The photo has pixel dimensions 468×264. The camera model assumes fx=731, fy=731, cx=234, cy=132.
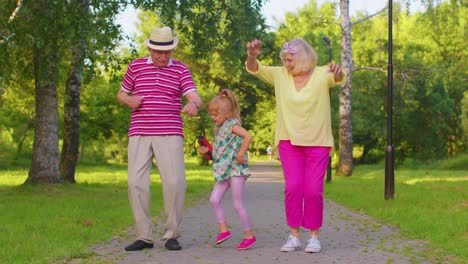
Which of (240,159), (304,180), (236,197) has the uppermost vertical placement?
(240,159)

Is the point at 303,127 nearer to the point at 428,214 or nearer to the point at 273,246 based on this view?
the point at 273,246

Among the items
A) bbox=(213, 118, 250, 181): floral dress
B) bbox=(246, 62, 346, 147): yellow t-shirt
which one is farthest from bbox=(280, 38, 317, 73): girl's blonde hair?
bbox=(213, 118, 250, 181): floral dress

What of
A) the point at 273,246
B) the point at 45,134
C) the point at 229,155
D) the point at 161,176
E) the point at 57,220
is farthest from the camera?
the point at 45,134

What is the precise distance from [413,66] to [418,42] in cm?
732

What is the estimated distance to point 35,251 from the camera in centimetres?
702

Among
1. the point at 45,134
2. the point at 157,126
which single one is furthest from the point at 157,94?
the point at 45,134

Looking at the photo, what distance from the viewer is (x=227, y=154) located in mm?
7379

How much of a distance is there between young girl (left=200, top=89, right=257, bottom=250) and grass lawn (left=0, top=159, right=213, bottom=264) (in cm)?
150

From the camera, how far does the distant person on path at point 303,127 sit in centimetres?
702

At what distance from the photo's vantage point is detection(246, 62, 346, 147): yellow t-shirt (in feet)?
23.0

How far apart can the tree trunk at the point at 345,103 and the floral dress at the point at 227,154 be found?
1986 centimetres

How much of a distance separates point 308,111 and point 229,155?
0.94 m

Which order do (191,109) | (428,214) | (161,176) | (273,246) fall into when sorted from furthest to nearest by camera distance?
(428,214) < (273,246) < (161,176) < (191,109)

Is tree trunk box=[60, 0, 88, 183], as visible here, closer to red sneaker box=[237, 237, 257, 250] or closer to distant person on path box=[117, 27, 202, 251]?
distant person on path box=[117, 27, 202, 251]
